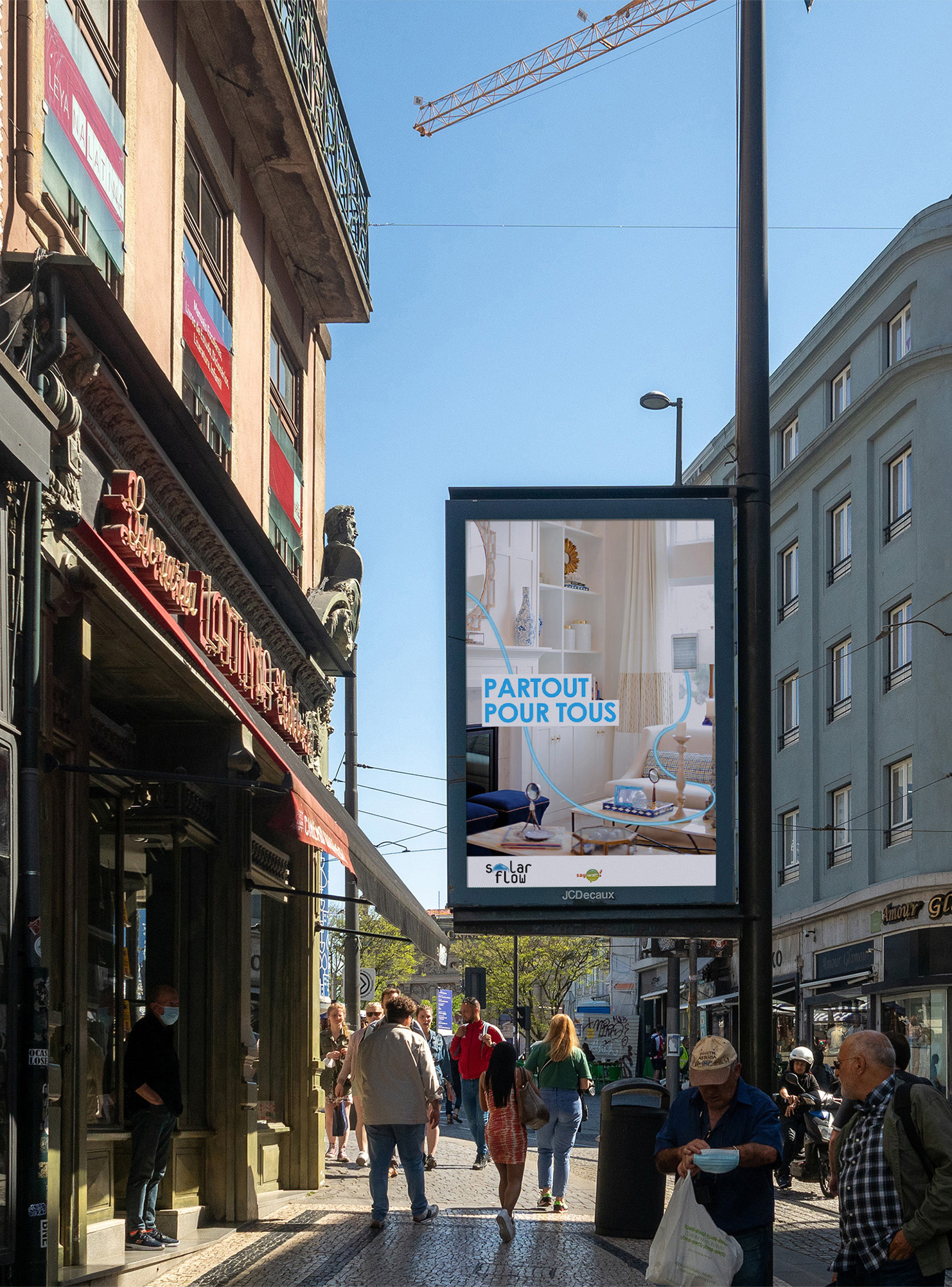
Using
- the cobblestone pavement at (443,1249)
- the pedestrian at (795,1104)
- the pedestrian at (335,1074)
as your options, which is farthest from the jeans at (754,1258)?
the pedestrian at (335,1074)

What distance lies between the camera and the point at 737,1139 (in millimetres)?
5977

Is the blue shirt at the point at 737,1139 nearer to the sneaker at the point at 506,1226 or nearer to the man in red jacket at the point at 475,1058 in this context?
the sneaker at the point at 506,1226

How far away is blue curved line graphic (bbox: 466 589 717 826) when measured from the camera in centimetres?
886

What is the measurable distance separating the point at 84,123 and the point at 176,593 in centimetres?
291

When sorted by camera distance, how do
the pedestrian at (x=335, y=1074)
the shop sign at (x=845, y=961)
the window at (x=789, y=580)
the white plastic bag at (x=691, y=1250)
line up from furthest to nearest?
1. the window at (x=789, y=580)
2. the shop sign at (x=845, y=961)
3. the pedestrian at (x=335, y=1074)
4. the white plastic bag at (x=691, y=1250)

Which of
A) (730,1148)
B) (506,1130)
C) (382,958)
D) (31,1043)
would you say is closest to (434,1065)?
(506,1130)

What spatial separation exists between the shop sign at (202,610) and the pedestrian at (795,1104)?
644 centimetres

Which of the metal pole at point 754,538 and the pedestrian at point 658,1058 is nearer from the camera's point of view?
the metal pole at point 754,538

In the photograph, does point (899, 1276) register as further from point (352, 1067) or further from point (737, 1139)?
point (352, 1067)

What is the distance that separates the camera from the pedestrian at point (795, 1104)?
1702 centimetres

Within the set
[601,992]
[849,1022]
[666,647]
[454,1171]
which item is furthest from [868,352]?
[601,992]

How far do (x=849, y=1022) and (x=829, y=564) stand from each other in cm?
1033

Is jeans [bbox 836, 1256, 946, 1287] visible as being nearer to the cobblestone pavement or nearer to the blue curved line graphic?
the blue curved line graphic

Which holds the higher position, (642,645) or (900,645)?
(900,645)
